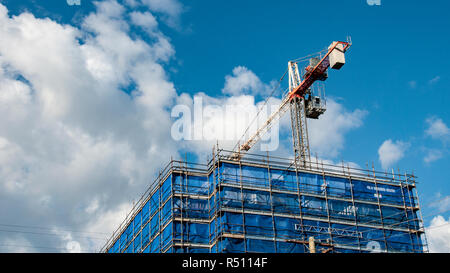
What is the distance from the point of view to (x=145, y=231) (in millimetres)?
54312

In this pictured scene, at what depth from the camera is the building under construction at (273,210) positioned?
47.0 metres

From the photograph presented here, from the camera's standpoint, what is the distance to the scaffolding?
47.0m

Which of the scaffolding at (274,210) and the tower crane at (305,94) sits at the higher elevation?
the tower crane at (305,94)

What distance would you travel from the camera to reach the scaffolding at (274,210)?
4697 cm

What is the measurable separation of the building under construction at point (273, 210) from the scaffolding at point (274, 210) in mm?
76

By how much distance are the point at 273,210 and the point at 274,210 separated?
5.0 inches

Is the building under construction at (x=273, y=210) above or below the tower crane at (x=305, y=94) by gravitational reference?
below

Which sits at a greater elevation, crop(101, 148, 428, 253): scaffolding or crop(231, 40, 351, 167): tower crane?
crop(231, 40, 351, 167): tower crane

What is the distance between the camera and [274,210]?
159 ft

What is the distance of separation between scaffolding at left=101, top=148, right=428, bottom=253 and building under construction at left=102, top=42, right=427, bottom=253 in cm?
8
